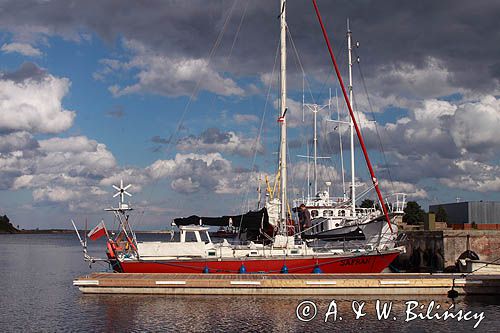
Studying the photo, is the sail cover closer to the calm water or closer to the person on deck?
the calm water

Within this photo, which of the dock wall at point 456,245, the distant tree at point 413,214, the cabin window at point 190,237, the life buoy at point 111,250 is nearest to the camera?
the cabin window at point 190,237

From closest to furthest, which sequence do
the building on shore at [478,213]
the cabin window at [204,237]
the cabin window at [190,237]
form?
the cabin window at [204,237], the cabin window at [190,237], the building on shore at [478,213]

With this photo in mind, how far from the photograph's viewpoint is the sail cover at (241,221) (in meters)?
37.4

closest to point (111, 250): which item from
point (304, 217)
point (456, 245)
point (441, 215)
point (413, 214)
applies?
point (304, 217)

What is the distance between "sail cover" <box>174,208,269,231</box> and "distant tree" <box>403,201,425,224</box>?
6944 cm

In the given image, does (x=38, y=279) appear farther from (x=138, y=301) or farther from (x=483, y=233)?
(x=483, y=233)

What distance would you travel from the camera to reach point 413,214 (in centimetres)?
10956

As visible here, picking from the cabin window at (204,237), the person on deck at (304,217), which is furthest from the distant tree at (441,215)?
the cabin window at (204,237)

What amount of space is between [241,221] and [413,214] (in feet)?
258

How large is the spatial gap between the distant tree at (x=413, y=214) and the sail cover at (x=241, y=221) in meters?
69.4

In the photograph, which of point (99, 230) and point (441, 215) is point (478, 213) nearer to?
point (441, 215)

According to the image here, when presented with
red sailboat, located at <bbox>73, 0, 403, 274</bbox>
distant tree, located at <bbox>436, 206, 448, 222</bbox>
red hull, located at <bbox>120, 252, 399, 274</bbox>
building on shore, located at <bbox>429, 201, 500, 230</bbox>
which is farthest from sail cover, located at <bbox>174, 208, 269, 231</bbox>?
distant tree, located at <bbox>436, 206, 448, 222</bbox>

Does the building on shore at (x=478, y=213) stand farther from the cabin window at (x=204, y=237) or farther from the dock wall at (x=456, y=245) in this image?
the cabin window at (x=204, y=237)

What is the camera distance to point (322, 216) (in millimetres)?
58281
